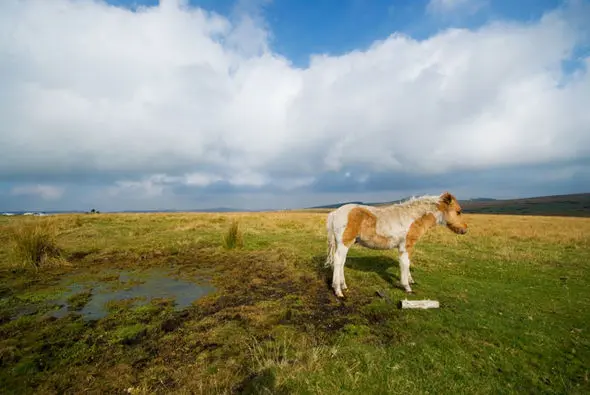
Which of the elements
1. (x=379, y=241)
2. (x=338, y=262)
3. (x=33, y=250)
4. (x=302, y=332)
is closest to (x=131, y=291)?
(x=302, y=332)

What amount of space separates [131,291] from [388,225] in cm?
1003

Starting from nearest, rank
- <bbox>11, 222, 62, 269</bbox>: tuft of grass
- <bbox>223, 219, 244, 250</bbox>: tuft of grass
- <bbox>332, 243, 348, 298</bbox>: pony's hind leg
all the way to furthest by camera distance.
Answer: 1. <bbox>332, 243, 348, 298</bbox>: pony's hind leg
2. <bbox>11, 222, 62, 269</bbox>: tuft of grass
3. <bbox>223, 219, 244, 250</bbox>: tuft of grass

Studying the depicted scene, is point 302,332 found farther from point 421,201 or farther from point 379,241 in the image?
point 421,201

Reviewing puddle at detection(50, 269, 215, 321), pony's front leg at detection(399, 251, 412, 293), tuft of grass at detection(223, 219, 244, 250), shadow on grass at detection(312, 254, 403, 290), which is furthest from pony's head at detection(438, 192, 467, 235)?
tuft of grass at detection(223, 219, 244, 250)

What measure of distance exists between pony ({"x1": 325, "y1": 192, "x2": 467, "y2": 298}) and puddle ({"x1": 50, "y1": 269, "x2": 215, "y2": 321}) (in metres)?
5.19

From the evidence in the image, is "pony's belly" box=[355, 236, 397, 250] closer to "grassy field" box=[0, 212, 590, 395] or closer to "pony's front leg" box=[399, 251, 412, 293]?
"pony's front leg" box=[399, 251, 412, 293]

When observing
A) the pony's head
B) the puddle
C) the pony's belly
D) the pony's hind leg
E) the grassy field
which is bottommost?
the grassy field

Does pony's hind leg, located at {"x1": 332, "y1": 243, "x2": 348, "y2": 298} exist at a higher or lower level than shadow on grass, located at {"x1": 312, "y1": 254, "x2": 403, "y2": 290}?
higher

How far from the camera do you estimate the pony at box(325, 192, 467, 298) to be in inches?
409

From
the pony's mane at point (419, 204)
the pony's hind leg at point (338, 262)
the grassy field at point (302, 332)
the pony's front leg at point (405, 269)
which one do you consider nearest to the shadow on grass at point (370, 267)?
the grassy field at point (302, 332)

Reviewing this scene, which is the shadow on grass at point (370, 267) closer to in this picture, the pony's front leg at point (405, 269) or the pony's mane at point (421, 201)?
the pony's front leg at point (405, 269)

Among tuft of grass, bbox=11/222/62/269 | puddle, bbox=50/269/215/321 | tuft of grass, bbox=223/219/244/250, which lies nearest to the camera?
puddle, bbox=50/269/215/321

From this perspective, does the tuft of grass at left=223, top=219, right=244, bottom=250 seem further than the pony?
Yes

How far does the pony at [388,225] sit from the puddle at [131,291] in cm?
519
